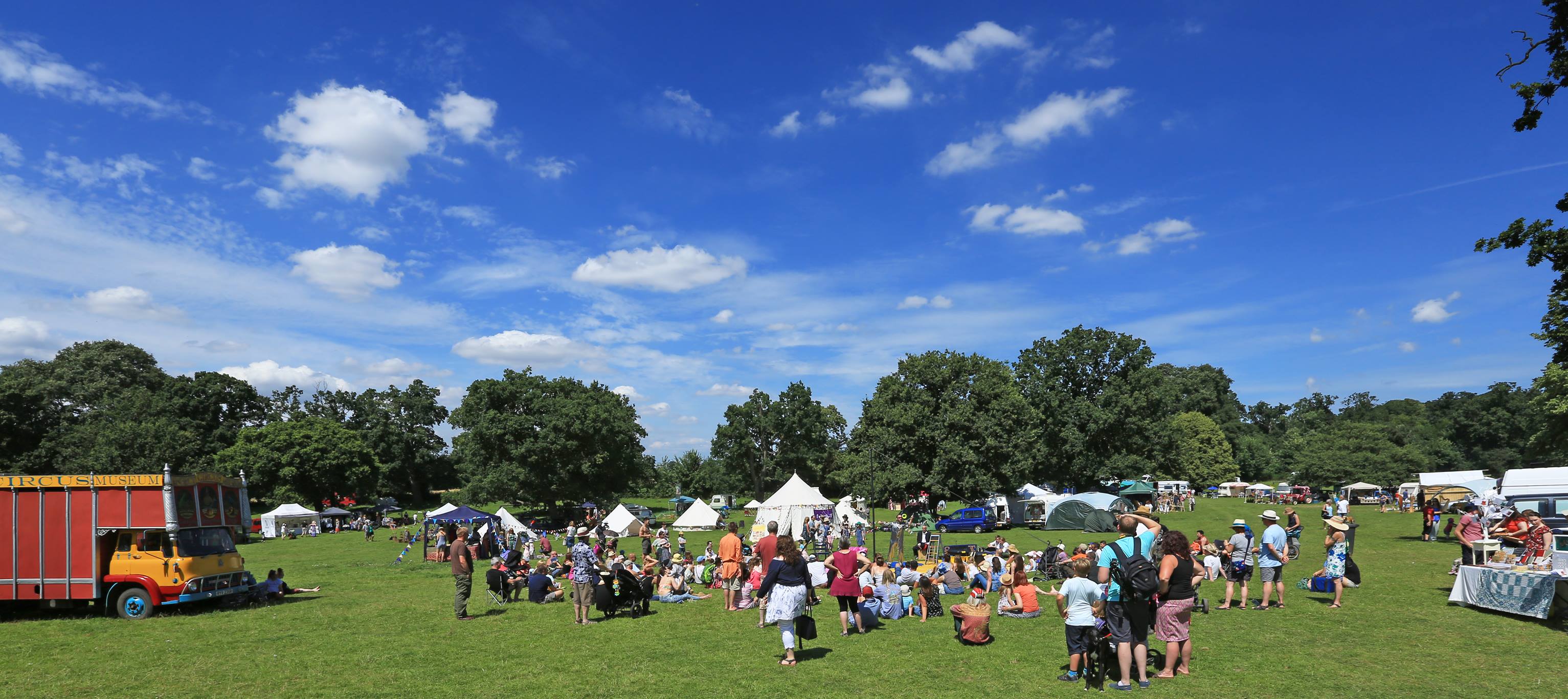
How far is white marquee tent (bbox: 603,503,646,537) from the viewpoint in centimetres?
3509

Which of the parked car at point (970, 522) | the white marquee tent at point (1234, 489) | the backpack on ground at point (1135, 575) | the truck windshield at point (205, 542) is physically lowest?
the white marquee tent at point (1234, 489)

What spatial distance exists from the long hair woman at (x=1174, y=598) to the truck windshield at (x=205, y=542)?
14447 millimetres

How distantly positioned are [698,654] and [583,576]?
309 centimetres

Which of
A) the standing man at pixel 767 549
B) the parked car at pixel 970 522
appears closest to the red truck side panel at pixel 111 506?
the standing man at pixel 767 549

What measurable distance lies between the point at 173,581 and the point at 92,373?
65913 millimetres

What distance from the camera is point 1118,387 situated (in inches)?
1873

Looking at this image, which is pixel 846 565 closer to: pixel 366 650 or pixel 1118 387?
pixel 366 650

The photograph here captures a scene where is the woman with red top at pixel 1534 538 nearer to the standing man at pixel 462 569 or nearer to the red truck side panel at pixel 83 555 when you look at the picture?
the standing man at pixel 462 569

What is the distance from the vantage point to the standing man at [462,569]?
39.7ft

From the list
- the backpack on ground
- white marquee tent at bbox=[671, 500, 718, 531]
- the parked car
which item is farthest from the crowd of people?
white marquee tent at bbox=[671, 500, 718, 531]

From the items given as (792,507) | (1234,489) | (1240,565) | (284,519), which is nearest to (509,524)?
(792,507)

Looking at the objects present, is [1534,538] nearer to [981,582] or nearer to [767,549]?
[981,582]

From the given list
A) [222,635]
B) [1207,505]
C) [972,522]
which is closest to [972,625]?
[222,635]

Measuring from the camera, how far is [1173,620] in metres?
7.67
